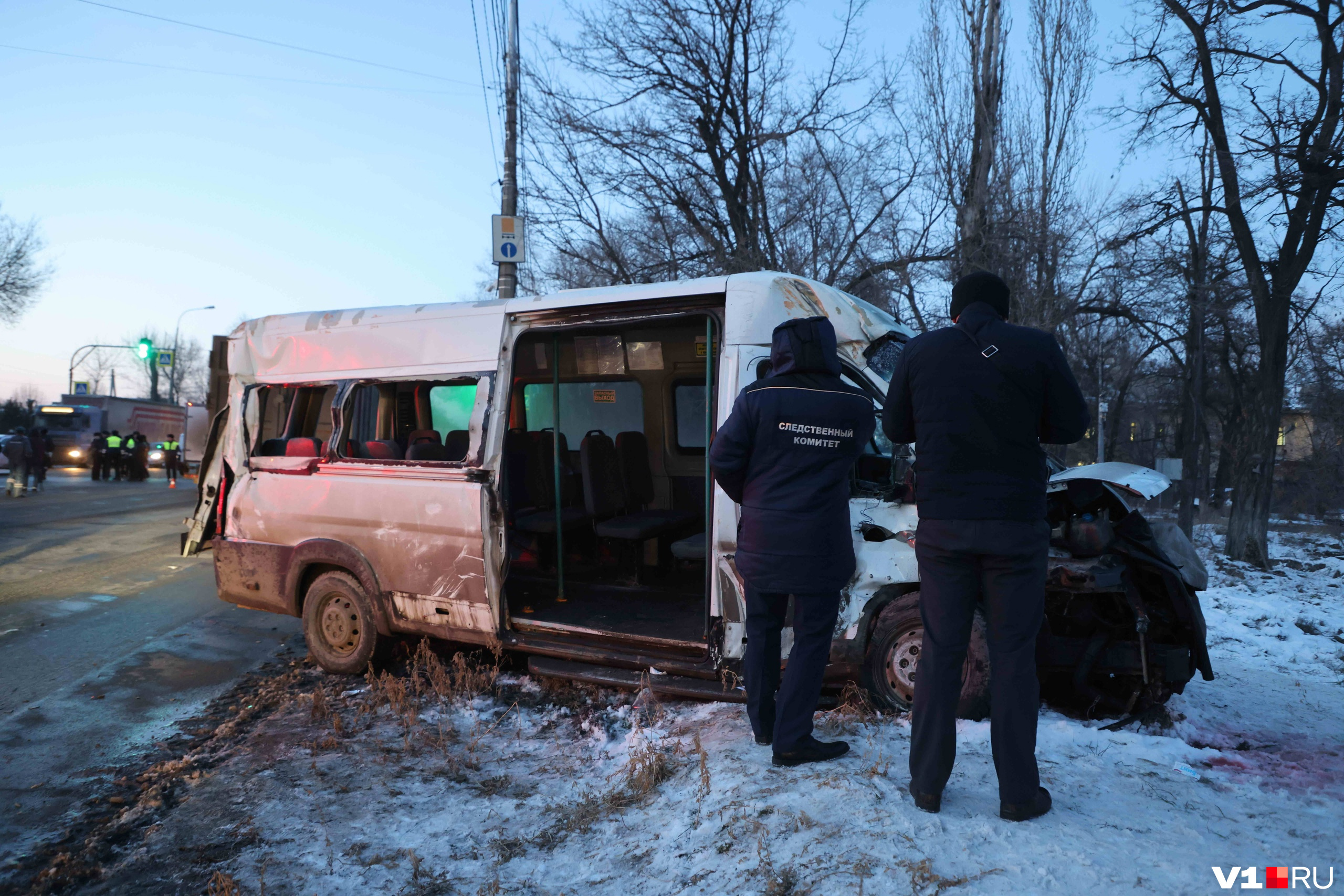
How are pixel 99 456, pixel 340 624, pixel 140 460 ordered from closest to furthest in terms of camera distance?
pixel 340 624 → pixel 99 456 → pixel 140 460

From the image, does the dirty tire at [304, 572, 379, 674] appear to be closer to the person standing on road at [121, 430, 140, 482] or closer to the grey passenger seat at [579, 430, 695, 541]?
the grey passenger seat at [579, 430, 695, 541]

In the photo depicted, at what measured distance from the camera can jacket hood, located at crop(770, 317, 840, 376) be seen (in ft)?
11.6

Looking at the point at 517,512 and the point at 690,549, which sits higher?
the point at 517,512

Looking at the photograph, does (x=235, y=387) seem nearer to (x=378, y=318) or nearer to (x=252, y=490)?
(x=252, y=490)

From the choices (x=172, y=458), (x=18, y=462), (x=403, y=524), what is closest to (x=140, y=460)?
(x=172, y=458)

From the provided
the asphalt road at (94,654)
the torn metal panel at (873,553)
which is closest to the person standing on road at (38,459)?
the asphalt road at (94,654)

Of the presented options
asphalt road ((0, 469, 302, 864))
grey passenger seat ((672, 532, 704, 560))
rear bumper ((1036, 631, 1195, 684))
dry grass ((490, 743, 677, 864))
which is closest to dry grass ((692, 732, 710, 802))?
dry grass ((490, 743, 677, 864))

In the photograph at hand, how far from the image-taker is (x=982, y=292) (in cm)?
310

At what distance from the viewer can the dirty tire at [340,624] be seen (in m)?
5.56

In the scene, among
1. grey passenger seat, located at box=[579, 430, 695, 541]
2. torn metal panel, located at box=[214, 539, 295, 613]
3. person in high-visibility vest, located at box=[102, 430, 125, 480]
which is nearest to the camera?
torn metal panel, located at box=[214, 539, 295, 613]

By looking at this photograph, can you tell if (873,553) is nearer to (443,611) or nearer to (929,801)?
(929,801)

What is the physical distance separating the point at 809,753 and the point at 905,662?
2.94ft

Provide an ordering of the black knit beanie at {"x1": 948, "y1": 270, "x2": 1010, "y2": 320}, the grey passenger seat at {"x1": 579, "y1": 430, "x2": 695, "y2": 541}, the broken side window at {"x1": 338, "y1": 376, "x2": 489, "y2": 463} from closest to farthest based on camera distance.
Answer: the black knit beanie at {"x1": 948, "y1": 270, "x2": 1010, "y2": 320}, the broken side window at {"x1": 338, "y1": 376, "x2": 489, "y2": 463}, the grey passenger seat at {"x1": 579, "y1": 430, "x2": 695, "y2": 541}

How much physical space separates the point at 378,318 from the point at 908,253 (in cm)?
1053
